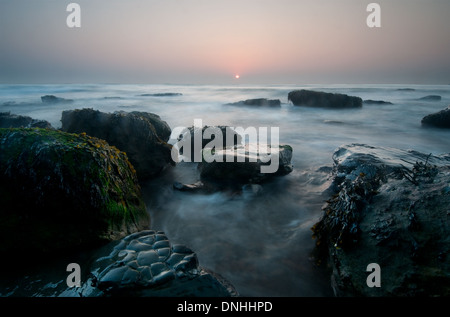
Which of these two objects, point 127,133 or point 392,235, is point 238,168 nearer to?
point 127,133

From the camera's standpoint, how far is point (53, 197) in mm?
2812

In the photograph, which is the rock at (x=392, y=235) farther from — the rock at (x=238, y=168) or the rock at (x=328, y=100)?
the rock at (x=328, y=100)

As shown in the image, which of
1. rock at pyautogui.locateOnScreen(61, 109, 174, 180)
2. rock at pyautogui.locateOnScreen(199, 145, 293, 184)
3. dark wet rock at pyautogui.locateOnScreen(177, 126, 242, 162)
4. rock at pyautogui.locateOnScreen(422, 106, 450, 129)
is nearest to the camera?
rock at pyautogui.locateOnScreen(199, 145, 293, 184)

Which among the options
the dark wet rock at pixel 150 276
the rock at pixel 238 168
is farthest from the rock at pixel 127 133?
the dark wet rock at pixel 150 276

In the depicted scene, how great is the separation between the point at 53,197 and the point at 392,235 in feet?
11.5

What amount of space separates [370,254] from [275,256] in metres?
1.14

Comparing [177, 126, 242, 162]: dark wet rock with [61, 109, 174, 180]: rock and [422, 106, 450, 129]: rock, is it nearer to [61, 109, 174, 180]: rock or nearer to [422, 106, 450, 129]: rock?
[61, 109, 174, 180]: rock

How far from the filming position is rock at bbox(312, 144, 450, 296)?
2.05 m

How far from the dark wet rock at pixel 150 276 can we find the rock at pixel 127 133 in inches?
121

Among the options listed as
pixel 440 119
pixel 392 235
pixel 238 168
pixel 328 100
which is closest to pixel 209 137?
pixel 238 168

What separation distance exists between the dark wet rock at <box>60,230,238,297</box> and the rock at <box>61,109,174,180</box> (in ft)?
10.1

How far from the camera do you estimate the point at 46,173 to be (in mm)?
2867

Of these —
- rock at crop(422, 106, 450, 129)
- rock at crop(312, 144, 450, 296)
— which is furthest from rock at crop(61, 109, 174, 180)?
rock at crop(422, 106, 450, 129)
